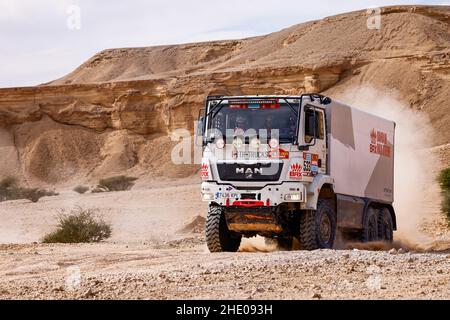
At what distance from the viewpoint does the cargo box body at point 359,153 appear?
1952cm

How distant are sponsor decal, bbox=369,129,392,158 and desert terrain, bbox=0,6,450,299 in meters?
2.33

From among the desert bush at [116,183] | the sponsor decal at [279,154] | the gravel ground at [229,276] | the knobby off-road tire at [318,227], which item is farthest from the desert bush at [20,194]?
the gravel ground at [229,276]

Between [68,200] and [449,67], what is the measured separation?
27465mm

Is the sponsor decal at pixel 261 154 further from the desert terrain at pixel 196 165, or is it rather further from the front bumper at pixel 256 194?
the desert terrain at pixel 196 165

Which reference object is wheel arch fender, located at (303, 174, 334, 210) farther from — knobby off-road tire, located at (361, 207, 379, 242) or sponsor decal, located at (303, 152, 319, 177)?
knobby off-road tire, located at (361, 207, 379, 242)

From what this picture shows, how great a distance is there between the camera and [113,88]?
74.3 metres

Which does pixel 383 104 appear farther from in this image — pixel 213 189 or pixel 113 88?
pixel 213 189

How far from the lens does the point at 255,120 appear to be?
59.8 feet

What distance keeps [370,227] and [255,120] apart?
17.0ft

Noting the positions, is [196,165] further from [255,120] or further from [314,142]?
[314,142]

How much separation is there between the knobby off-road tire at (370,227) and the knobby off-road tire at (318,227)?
2140mm

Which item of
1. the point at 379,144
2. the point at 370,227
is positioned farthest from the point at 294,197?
the point at 379,144

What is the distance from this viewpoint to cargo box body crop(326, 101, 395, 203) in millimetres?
19516

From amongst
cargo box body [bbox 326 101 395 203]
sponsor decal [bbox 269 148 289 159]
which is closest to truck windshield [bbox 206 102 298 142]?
sponsor decal [bbox 269 148 289 159]
